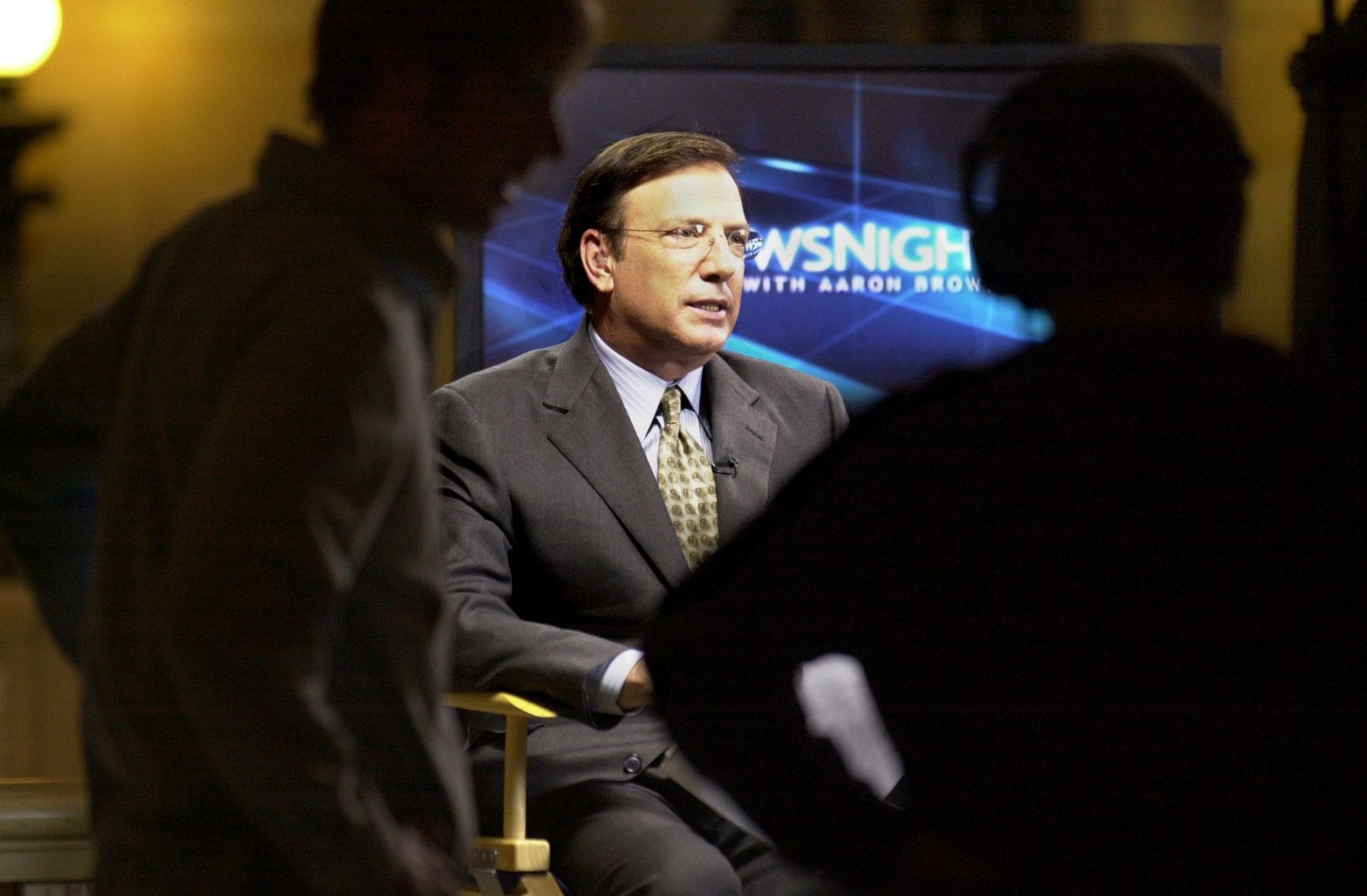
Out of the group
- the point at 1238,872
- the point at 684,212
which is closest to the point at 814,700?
the point at 1238,872

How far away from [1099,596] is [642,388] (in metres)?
0.90

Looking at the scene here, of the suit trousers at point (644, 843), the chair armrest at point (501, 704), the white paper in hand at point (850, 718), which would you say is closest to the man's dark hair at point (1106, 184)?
the white paper in hand at point (850, 718)

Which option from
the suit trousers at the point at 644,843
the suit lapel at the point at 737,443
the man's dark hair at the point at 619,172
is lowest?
the suit trousers at the point at 644,843

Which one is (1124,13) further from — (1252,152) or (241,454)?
(241,454)

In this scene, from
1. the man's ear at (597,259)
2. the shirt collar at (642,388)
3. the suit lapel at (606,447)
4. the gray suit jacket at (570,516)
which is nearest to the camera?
the gray suit jacket at (570,516)

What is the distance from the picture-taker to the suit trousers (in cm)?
161

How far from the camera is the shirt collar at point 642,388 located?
5.52 feet

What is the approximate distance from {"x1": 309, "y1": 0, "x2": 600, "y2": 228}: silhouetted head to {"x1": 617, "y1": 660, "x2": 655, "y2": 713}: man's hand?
34 centimetres

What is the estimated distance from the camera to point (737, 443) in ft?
4.91

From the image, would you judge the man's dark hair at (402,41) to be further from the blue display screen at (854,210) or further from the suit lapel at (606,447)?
the suit lapel at (606,447)

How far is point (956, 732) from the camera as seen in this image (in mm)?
875

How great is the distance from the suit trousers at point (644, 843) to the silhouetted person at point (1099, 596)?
665 millimetres

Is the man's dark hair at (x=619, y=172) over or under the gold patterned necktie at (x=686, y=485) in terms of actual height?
over

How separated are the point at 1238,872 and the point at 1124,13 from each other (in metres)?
0.48
